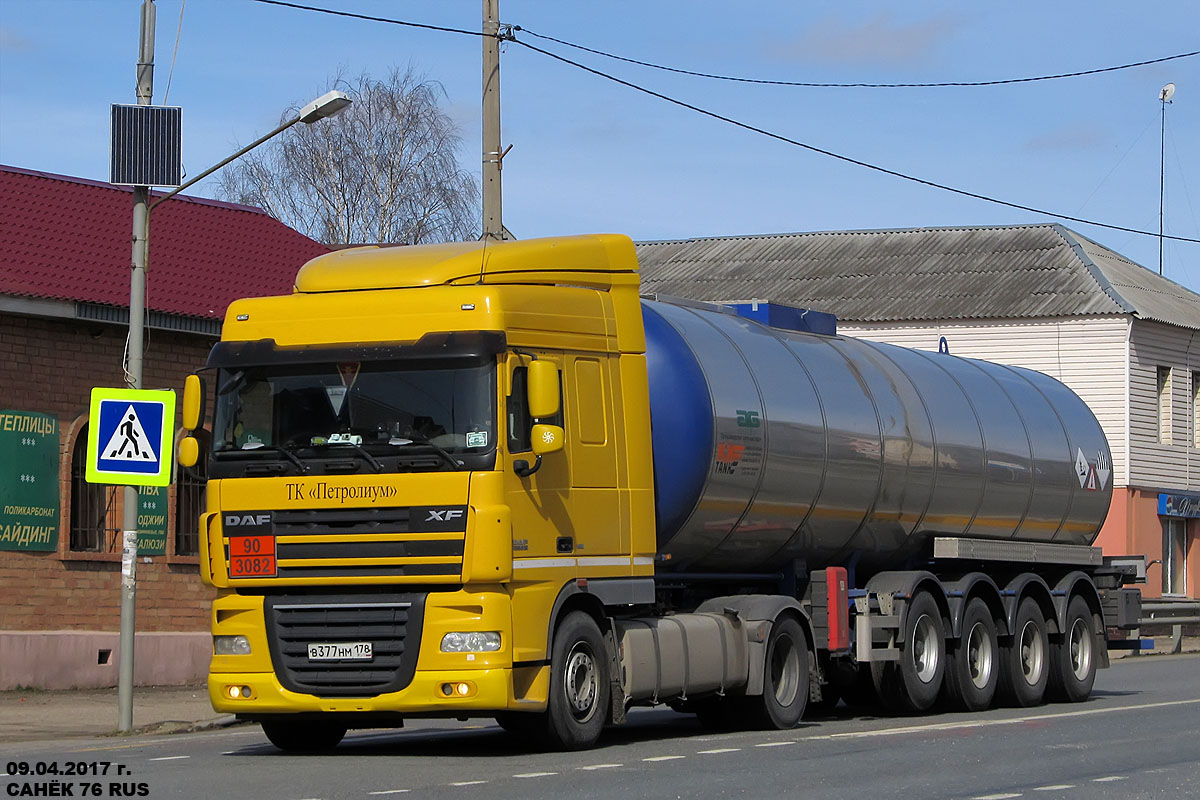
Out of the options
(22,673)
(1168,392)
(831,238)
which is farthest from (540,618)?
(831,238)

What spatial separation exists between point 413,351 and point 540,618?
6.75 feet

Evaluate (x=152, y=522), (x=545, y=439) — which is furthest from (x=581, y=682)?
(x=152, y=522)

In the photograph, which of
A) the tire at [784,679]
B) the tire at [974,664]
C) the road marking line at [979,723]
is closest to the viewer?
the road marking line at [979,723]

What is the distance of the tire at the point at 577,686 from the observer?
1346cm

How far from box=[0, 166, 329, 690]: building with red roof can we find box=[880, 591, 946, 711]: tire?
9.85m

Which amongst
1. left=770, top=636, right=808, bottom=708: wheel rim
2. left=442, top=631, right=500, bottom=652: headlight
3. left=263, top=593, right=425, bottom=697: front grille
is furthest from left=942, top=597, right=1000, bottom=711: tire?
left=263, top=593, right=425, bottom=697: front grille

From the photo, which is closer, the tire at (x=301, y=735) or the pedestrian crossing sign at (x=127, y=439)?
the tire at (x=301, y=735)

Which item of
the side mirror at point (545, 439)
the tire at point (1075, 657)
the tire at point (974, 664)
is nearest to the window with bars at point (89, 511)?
the tire at point (974, 664)

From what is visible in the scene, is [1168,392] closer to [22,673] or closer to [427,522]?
[22,673]

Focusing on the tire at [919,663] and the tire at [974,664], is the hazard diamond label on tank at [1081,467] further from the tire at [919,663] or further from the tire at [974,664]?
the tire at [919,663]

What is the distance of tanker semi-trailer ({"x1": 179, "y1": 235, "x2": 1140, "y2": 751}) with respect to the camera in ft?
42.8

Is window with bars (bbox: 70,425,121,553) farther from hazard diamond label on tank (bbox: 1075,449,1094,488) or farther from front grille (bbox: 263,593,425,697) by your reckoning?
hazard diamond label on tank (bbox: 1075,449,1094,488)

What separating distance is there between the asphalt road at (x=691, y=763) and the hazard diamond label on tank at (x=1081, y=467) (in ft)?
13.8

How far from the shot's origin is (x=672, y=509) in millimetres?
15031
